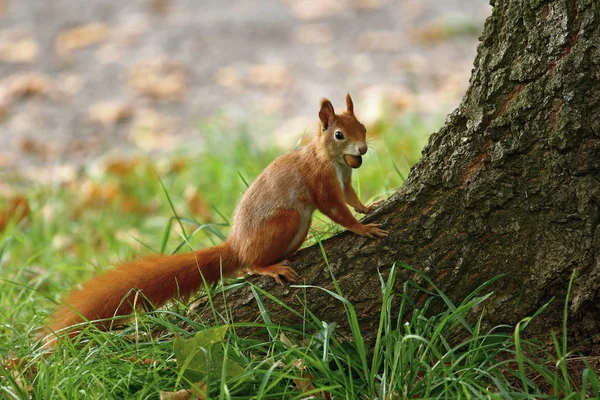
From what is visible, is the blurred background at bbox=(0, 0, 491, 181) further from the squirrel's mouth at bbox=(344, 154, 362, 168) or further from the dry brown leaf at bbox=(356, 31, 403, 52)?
the squirrel's mouth at bbox=(344, 154, 362, 168)

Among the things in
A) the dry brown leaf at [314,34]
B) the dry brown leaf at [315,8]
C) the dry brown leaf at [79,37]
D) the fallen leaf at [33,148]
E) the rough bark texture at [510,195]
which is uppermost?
the dry brown leaf at [79,37]

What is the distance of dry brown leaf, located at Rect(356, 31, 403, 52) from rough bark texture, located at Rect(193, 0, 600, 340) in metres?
4.53

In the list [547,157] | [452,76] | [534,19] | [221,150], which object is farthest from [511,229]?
[452,76]

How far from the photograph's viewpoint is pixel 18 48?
6.81 m

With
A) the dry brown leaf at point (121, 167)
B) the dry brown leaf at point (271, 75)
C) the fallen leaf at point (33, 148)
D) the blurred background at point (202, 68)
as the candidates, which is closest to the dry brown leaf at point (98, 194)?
the dry brown leaf at point (121, 167)

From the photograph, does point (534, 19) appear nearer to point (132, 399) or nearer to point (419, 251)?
point (419, 251)

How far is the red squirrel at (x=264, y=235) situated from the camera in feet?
7.08

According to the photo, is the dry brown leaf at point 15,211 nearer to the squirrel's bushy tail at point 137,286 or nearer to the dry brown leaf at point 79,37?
the squirrel's bushy tail at point 137,286

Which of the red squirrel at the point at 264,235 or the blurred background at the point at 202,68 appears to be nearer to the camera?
the red squirrel at the point at 264,235

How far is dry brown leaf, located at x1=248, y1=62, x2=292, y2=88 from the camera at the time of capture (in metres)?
6.05

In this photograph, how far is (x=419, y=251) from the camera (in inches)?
81.0

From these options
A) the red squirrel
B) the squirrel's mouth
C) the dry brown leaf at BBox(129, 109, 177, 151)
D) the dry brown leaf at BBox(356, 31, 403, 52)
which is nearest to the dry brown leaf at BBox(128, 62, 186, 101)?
the dry brown leaf at BBox(129, 109, 177, 151)

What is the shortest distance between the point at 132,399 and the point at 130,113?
4233mm

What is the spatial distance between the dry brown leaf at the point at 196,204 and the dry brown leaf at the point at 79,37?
3201mm
